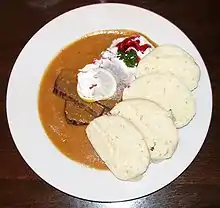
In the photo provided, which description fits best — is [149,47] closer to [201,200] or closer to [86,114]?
[86,114]

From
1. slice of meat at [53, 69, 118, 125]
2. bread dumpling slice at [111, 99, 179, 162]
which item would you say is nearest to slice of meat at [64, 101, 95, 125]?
slice of meat at [53, 69, 118, 125]

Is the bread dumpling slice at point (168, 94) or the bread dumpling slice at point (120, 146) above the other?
the bread dumpling slice at point (168, 94)

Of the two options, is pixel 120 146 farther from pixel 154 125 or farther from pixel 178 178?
pixel 178 178

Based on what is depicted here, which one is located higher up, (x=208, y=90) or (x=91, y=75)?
(x=91, y=75)

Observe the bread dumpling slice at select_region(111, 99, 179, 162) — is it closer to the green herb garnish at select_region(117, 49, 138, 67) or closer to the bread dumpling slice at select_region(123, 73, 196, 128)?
the bread dumpling slice at select_region(123, 73, 196, 128)

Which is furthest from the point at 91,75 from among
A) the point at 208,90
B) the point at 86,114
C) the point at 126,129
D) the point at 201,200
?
the point at 201,200

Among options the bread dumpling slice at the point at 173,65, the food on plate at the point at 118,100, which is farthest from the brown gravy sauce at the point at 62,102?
the bread dumpling slice at the point at 173,65

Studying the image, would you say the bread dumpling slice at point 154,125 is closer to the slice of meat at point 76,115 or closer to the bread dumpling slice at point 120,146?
the bread dumpling slice at point 120,146
